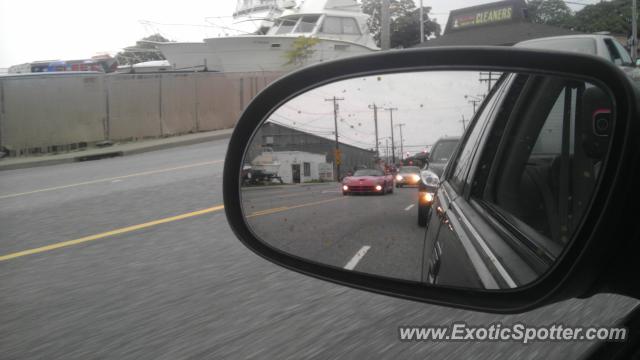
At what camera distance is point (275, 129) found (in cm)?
205

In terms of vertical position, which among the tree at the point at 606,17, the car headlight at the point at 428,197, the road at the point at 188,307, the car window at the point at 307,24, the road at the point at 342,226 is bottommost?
the road at the point at 188,307

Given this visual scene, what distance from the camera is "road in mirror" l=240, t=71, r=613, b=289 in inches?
57.3

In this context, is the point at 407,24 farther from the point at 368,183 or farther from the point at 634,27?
the point at 368,183

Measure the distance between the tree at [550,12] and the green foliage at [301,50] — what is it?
16822mm

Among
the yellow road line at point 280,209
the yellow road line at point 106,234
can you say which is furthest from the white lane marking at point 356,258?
the yellow road line at point 106,234

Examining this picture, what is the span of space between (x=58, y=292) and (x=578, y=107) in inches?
143

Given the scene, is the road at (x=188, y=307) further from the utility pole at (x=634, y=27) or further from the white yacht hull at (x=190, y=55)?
the white yacht hull at (x=190, y=55)

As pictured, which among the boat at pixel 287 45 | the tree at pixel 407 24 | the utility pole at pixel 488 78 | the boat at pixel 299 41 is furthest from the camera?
the boat at pixel 287 45

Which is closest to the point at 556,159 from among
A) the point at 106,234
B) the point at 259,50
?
A: the point at 106,234

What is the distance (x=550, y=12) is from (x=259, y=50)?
70.8 ft

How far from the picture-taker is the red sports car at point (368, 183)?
64.7 inches

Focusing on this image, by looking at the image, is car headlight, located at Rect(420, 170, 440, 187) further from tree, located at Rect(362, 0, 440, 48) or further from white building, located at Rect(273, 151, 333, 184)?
tree, located at Rect(362, 0, 440, 48)

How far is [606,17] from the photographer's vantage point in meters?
8.75

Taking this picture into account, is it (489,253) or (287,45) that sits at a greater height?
(287,45)
